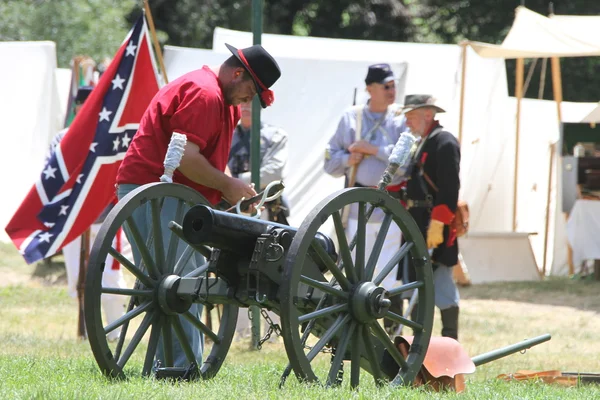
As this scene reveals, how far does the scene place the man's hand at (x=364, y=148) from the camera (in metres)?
8.02

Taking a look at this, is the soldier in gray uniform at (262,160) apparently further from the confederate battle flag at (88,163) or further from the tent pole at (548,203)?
the tent pole at (548,203)

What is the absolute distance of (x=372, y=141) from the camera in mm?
8125

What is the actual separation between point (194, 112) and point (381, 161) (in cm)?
332

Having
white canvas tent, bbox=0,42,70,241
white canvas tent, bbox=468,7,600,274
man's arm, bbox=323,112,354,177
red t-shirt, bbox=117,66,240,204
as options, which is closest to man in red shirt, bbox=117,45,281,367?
red t-shirt, bbox=117,66,240,204

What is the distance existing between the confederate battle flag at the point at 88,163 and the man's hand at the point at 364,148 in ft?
5.02

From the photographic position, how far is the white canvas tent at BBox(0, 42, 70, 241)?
14977 millimetres

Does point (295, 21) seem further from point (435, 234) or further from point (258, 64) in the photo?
point (258, 64)

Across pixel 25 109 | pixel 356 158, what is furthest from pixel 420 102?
pixel 25 109

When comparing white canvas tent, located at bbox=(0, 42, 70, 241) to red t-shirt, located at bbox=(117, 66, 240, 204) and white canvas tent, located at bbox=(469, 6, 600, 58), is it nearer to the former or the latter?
white canvas tent, located at bbox=(469, 6, 600, 58)

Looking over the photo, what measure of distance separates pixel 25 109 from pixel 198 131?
1063 cm

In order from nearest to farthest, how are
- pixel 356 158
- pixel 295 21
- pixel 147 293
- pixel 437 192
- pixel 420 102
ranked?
pixel 147 293, pixel 437 192, pixel 420 102, pixel 356 158, pixel 295 21

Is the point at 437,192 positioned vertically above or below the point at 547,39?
below

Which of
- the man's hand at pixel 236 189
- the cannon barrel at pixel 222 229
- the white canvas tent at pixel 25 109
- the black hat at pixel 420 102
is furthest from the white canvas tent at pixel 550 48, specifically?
the cannon barrel at pixel 222 229

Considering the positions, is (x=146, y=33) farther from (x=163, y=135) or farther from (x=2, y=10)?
(x=2, y=10)
